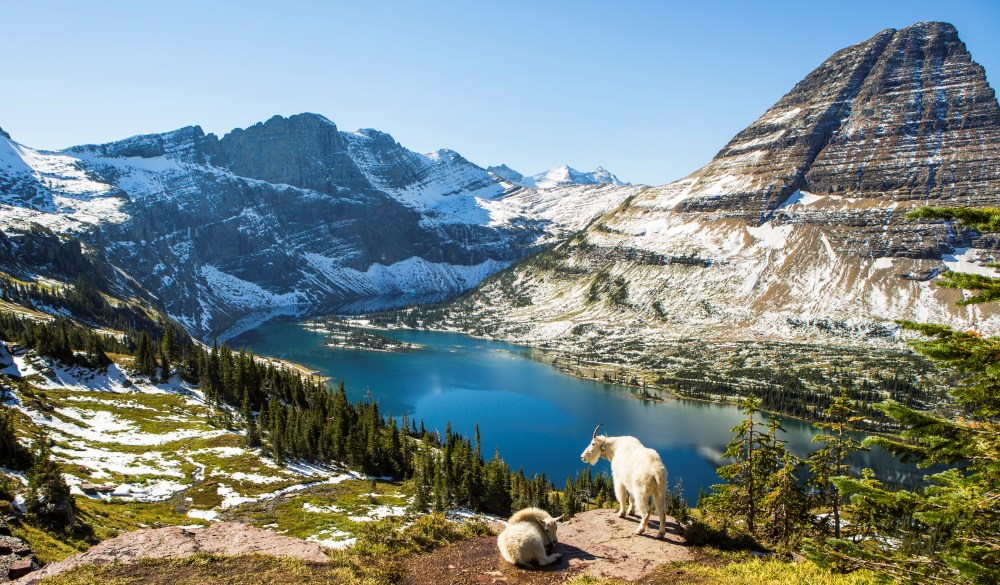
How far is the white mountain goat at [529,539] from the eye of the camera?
563 inches

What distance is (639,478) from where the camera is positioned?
16.4 m

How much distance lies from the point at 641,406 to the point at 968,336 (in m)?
165

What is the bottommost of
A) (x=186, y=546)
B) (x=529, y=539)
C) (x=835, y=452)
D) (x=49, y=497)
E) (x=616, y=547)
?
(x=49, y=497)

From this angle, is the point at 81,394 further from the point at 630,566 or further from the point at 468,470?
the point at 630,566

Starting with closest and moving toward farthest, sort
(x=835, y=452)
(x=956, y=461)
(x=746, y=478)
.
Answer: (x=956, y=461), (x=835, y=452), (x=746, y=478)

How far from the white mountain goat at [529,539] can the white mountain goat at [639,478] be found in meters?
3.09

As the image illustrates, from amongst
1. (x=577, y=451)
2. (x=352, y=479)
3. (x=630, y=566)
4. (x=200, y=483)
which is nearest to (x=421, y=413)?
(x=577, y=451)

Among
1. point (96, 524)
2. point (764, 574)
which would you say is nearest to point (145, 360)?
point (96, 524)

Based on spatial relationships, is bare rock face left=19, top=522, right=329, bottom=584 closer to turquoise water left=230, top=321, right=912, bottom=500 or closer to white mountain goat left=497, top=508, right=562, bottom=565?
white mountain goat left=497, top=508, right=562, bottom=565

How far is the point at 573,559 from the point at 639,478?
355 centimetres

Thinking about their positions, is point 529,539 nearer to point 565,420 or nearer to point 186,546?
point 186,546

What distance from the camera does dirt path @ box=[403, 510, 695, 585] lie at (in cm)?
1370

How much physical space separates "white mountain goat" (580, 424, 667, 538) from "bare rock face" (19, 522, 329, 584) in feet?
33.4

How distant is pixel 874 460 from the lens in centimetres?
12150
